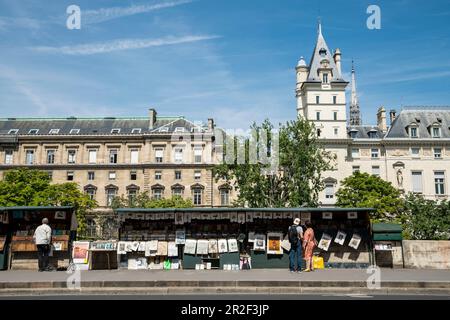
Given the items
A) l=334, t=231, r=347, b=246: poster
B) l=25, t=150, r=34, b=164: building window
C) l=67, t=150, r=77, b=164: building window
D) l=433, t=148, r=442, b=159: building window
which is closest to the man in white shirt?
l=334, t=231, r=347, b=246: poster

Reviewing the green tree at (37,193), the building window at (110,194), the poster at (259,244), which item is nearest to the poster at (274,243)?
the poster at (259,244)

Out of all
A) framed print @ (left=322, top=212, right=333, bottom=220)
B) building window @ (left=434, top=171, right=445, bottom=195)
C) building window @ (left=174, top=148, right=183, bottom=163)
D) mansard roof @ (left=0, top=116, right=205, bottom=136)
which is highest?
mansard roof @ (left=0, top=116, right=205, bottom=136)

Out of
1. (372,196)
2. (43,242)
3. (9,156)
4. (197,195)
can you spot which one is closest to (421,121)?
(372,196)

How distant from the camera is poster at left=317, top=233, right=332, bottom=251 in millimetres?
16547

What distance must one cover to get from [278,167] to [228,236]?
31056mm

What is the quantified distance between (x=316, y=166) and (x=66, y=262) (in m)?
34.9

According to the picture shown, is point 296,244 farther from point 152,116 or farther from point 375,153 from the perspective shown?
point 152,116

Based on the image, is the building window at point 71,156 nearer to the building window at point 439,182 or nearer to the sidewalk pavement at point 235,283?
the sidewalk pavement at point 235,283

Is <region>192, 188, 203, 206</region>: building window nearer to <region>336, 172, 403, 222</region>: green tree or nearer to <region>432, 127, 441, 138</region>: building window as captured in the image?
<region>336, 172, 403, 222</region>: green tree

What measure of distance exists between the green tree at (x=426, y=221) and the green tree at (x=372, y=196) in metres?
2.01

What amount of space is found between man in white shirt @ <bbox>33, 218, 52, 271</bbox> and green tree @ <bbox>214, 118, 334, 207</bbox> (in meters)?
29.6

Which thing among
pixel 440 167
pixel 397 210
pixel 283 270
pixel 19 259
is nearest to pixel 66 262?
pixel 19 259

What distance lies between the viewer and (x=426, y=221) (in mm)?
38750
